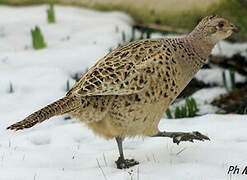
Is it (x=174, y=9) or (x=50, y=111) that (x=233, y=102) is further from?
(x=50, y=111)

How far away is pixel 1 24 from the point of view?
8.12 metres

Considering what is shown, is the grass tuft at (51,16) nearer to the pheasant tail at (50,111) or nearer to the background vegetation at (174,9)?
the background vegetation at (174,9)

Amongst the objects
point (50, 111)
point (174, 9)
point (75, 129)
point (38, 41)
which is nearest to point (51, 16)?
point (38, 41)

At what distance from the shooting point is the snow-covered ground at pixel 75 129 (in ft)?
13.0

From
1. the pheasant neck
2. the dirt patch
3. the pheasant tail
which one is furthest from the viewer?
the dirt patch

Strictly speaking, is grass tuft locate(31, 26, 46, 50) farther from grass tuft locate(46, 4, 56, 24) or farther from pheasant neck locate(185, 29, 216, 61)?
pheasant neck locate(185, 29, 216, 61)

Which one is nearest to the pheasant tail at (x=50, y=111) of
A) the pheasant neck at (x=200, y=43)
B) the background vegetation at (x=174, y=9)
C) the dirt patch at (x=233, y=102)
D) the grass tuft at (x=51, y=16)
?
the pheasant neck at (x=200, y=43)

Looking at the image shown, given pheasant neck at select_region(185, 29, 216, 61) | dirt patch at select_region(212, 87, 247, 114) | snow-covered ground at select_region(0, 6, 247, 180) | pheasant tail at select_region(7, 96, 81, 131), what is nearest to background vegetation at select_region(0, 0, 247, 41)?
snow-covered ground at select_region(0, 6, 247, 180)

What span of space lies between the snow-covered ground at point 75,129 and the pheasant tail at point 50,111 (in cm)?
30

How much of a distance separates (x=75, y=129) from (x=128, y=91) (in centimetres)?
133

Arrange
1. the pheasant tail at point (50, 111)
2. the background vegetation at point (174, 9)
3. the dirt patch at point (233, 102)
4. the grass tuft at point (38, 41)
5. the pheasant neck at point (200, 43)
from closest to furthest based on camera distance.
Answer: the pheasant tail at point (50, 111) → the pheasant neck at point (200, 43) → the dirt patch at point (233, 102) → the grass tuft at point (38, 41) → the background vegetation at point (174, 9)

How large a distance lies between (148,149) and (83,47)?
2.81 m

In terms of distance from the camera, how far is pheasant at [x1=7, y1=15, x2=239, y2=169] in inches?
151

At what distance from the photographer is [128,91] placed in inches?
151
